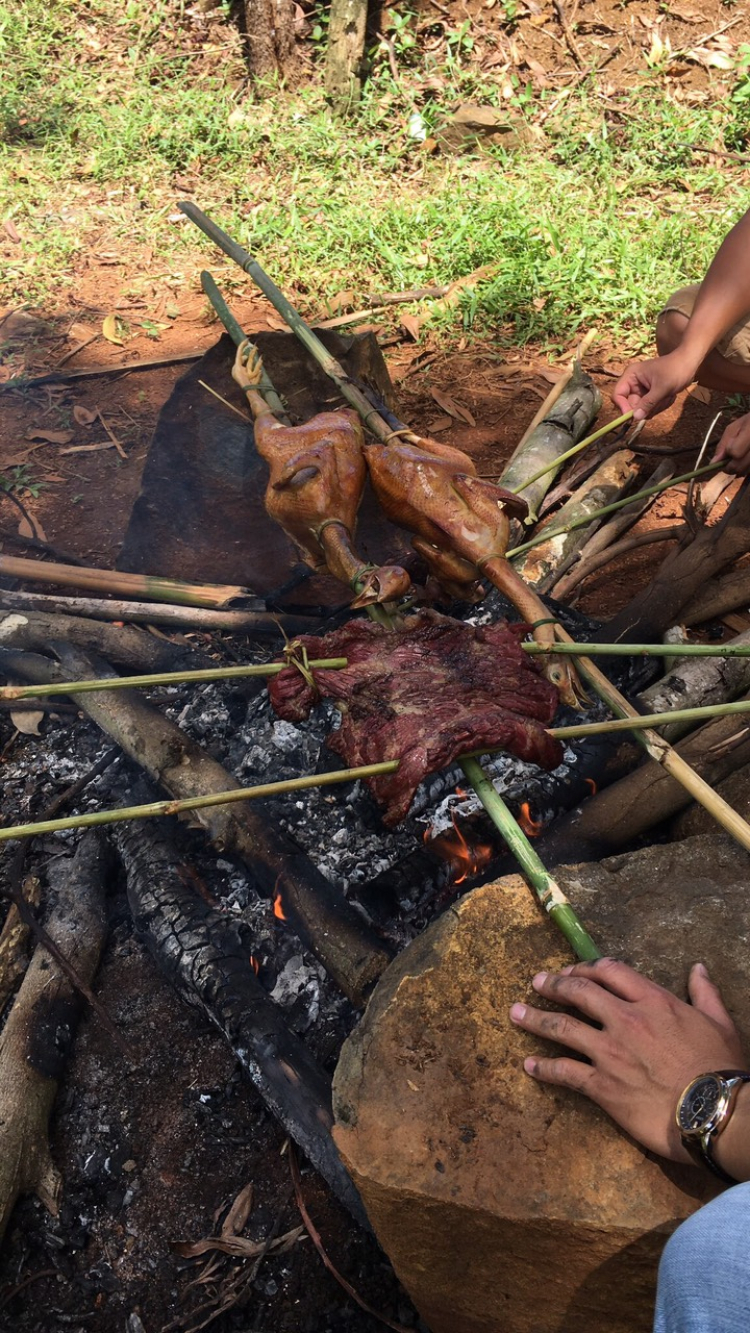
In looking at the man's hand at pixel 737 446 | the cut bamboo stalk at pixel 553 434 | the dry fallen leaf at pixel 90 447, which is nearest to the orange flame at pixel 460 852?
the man's hand at pixel 737 446

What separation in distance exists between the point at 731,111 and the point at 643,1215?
887cm

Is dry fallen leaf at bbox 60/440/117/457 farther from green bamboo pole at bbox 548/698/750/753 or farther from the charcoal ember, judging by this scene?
green bamboo pole at bbox 548/698/750/753

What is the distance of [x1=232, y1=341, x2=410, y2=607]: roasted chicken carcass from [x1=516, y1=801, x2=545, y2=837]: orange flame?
103 cm

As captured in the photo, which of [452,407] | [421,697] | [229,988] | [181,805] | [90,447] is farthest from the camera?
[452,407]

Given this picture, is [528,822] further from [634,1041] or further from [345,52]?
[345,52]

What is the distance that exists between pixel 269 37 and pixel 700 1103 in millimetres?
9663

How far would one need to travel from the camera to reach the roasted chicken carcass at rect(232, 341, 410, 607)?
337cm

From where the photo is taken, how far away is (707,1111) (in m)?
1.86

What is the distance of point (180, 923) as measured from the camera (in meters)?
3.09

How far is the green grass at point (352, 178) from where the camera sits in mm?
6824

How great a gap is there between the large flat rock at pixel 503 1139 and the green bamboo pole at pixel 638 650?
69cm

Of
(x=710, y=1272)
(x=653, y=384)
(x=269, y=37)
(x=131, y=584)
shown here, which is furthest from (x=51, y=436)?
(x=710, y=1272)

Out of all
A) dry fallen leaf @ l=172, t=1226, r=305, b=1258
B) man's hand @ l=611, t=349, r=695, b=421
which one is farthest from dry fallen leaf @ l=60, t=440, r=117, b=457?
dry fallen leaf @ l=172, t=1226, r=305, b=1258

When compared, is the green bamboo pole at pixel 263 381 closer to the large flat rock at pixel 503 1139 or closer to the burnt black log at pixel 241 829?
the burnt black log at pixel 241 829
